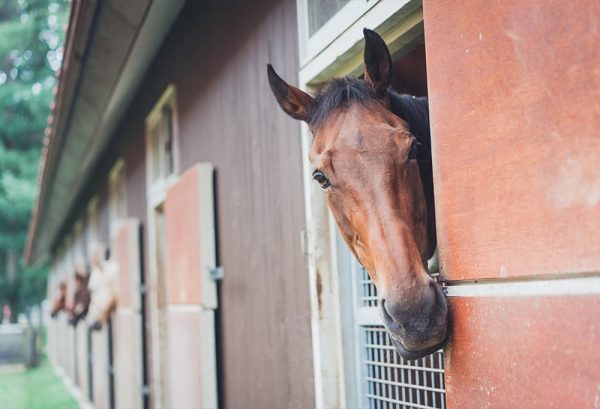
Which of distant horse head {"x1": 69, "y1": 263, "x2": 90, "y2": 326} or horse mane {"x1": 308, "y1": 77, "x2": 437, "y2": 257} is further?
distant horse head {"x1": 69, "y1": 263, "x2": 90, "y2": 326}

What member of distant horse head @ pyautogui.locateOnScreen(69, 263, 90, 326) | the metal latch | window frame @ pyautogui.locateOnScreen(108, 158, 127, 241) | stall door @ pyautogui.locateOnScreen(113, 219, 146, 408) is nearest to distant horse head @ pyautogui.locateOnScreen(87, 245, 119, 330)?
window frame @ pyautogui.locateOnScreen(108, 158, 127, 241)

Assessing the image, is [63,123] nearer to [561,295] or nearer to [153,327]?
[153,327]

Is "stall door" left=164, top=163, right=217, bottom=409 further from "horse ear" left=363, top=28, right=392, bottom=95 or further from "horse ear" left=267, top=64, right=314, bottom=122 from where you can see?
"horse ear" left=363, top=28, right=392, bottom=95

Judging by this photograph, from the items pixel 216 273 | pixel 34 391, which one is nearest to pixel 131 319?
pixel 216 273

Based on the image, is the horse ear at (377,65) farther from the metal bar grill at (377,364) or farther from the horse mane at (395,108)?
the metal bar grill at (377,364)

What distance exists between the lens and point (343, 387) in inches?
111

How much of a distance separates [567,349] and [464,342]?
1.13 feet

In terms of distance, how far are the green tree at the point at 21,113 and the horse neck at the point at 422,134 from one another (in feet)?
61.9

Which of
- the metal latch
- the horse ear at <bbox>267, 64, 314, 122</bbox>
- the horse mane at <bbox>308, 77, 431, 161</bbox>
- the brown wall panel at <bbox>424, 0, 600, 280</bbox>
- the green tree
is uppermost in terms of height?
the green tree

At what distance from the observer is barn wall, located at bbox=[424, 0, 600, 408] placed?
1.23 metres

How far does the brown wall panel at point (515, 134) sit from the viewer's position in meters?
1.23

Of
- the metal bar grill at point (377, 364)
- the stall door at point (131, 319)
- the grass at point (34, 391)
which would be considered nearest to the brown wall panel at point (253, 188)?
the metal bar grill at point (377, 364)

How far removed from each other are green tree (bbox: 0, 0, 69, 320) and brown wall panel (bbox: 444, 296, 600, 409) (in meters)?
19.5

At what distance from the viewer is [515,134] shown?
1.40m
